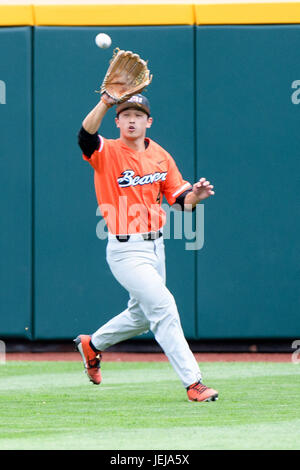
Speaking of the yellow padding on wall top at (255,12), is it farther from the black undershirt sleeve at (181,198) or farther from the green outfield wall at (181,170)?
the black undershirt sleeve at (181,198)

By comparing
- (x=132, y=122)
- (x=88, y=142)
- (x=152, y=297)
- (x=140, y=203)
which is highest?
(x=132, y=122)

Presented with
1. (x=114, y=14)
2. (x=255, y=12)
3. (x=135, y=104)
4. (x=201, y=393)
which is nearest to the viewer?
(x=201, y=393)

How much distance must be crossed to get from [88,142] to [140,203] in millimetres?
509

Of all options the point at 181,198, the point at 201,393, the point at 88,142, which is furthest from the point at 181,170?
the point at 201,393

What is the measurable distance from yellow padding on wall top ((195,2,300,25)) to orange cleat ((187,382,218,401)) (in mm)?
3857

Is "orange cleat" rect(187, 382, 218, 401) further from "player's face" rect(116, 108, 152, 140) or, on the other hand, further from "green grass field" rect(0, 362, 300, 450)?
"player's face" rect(116, 108, 152, 140)

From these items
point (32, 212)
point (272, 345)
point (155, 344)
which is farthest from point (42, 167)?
point (272, 345)

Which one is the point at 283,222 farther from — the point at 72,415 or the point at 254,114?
the point at 72,415

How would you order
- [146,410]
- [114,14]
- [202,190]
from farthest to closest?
[114,14] → [202,190] → [146,410]

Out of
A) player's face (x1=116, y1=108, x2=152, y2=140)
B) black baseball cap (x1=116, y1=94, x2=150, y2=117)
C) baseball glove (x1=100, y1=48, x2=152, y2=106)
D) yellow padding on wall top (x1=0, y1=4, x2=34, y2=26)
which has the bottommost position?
player's face (x1=116, y1=108, x2=152, y2=140)

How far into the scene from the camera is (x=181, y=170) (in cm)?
852

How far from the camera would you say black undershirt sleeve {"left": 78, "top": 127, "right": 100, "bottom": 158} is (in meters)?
5.73

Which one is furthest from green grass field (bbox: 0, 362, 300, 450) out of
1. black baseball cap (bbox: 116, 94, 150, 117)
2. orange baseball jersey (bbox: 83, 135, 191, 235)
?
black baseball cap (bbox: 116, 94, 150, 117)

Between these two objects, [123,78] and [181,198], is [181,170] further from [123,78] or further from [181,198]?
[123,78]
